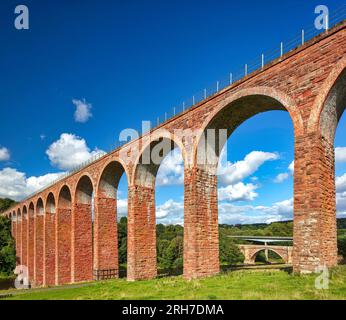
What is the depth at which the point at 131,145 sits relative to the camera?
19.6 meters

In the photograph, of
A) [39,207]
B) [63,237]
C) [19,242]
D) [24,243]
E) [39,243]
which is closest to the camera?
[63,237]

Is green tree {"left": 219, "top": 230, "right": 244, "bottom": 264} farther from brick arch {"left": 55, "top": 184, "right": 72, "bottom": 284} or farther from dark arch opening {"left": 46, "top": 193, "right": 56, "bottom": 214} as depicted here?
dark arch opening {"left": 46, "top": 193, "right": 56, "bottom": 214}

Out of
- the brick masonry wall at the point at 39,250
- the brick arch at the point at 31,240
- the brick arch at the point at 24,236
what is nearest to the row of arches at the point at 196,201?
the brick masonry wall at the point at 39,250

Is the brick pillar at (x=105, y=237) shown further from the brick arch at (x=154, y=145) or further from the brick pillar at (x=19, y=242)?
the brick pillar at (x=19, y=242)

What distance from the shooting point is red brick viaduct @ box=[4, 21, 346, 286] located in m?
9.73

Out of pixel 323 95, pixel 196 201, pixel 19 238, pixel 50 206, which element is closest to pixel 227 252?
pixel 50 206

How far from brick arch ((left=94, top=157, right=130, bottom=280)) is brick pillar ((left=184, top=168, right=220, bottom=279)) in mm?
8164

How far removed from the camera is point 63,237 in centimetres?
2944

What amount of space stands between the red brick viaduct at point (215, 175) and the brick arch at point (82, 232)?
0.08 meters

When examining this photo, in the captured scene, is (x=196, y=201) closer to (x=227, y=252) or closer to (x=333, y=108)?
(x=333, y=108)

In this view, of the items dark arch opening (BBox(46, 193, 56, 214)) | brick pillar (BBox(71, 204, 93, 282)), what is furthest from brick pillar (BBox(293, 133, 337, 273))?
dark arch opening (BBox(46, 193, 56, 214))

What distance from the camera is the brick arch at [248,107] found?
1064 cm

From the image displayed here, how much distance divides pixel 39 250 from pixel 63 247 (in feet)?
26.8
